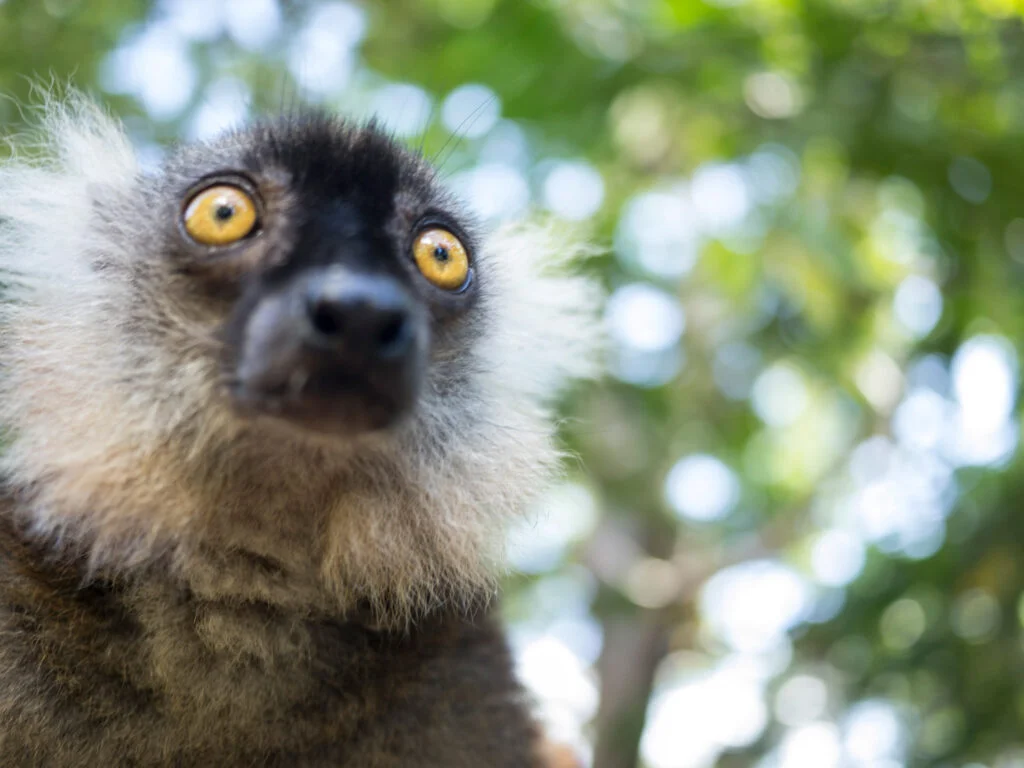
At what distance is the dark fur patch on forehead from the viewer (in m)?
2.44

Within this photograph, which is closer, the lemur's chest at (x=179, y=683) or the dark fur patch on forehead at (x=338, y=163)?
the lemur's chest at (x=179, y=683)

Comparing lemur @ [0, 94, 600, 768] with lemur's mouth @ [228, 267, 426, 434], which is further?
lemur @ [0, 94, 600, 768]

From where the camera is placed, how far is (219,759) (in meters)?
2.35

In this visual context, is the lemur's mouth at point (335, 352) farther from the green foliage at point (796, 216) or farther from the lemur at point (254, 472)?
the green foliage at point (796, 216)

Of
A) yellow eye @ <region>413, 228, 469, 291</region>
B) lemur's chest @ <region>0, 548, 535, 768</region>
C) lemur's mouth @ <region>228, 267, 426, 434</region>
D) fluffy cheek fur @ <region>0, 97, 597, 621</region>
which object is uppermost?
yellow eye @ <region>413, 228, 469, 291</region>

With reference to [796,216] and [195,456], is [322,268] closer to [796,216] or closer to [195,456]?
[195,456]

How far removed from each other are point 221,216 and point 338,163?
344 mm

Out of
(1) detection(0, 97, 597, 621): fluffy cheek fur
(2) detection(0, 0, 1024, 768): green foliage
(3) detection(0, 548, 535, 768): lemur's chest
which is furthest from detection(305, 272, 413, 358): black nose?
(2) detection(0, 0, 1024, 768): green foliage

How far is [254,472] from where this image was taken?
237cm

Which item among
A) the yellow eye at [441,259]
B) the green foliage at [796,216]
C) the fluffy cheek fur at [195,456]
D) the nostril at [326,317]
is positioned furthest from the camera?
the green foliage at [796,216]

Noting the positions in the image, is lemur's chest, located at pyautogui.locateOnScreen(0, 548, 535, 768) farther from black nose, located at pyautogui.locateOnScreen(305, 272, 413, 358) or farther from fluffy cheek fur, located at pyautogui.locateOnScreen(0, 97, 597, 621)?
black nose, located at pyautogui.locateOnScreen(305, 272, 413, 358)

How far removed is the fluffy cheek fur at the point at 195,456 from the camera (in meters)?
2.36

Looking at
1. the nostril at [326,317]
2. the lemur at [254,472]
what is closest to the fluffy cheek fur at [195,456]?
the lemur at [254,472]

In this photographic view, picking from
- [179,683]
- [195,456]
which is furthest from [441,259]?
[179,683]
